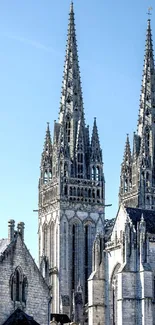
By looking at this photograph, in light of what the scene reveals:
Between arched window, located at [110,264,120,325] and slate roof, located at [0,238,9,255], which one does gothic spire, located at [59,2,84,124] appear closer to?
arched window, located at [110,264,120,325]

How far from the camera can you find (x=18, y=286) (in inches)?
→ 1945

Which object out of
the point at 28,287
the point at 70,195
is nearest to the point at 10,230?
the point at 28,287

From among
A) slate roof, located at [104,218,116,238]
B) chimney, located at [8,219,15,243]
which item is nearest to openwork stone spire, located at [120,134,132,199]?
slate roof, located at [104,218,116,238]

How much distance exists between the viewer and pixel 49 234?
105 metres

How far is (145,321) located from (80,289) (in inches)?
1102

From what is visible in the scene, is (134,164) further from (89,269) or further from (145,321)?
(145,321)

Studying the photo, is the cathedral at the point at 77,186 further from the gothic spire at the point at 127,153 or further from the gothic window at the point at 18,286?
the gothic window at the point at 18,286

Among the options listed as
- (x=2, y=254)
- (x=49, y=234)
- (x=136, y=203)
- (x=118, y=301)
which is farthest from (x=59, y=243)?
(x=2, y=254)

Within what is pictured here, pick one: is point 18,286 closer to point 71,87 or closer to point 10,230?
point 10,230

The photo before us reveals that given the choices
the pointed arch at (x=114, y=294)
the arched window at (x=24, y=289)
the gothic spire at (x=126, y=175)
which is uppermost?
the gothic spire at (x=126, y=175)

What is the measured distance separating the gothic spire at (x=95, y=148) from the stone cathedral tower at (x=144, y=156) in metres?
3.29

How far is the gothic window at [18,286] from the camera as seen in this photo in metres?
49.1

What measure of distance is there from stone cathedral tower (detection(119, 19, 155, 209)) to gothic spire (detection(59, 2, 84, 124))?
7.38 metres

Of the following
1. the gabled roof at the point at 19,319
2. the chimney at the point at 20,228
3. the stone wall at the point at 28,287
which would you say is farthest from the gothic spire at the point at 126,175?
the gabled roof at the point at 19,319
